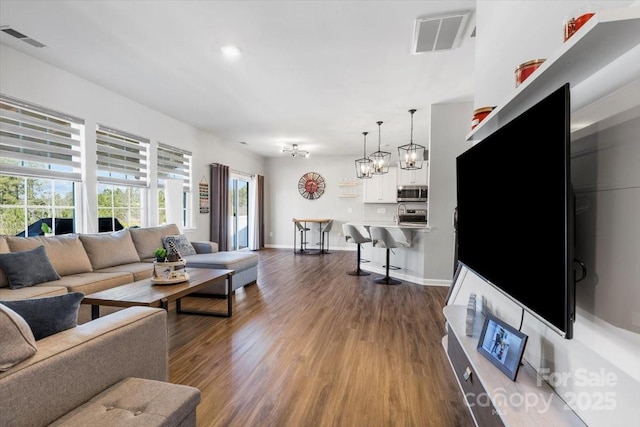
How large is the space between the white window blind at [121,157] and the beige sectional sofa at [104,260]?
→ 33.9 inches

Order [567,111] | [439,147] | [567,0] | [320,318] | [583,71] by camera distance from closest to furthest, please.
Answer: [567,111] < [583,71] < [567,0] < [320,318] < [439,147]

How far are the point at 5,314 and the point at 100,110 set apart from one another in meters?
3.91

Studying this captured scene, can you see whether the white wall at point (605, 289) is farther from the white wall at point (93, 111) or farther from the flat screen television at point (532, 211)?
the white wall at point (93, 111)

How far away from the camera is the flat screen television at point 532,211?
2.82 ft

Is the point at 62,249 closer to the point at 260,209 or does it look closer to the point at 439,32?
the point at 439,32

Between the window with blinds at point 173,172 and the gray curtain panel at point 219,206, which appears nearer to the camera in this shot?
the window with blinds at point 173,172

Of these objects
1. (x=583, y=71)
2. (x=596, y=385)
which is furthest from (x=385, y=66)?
(x=596, y=385)

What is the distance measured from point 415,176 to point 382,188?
37.9 inches

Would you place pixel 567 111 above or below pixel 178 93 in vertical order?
below

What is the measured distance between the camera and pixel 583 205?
101 centimetres

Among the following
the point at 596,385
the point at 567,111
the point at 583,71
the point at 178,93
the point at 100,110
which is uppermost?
the point at 178,93

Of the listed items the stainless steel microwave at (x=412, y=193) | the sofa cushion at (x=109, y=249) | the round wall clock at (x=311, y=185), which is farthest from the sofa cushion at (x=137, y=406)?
the round wall clock at (x=311, y=185)

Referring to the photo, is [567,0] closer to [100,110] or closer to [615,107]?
[615,107]

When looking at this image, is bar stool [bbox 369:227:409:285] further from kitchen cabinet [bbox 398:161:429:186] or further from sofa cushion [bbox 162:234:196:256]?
kitchen cabinet [bbox 398:161:429:186]
